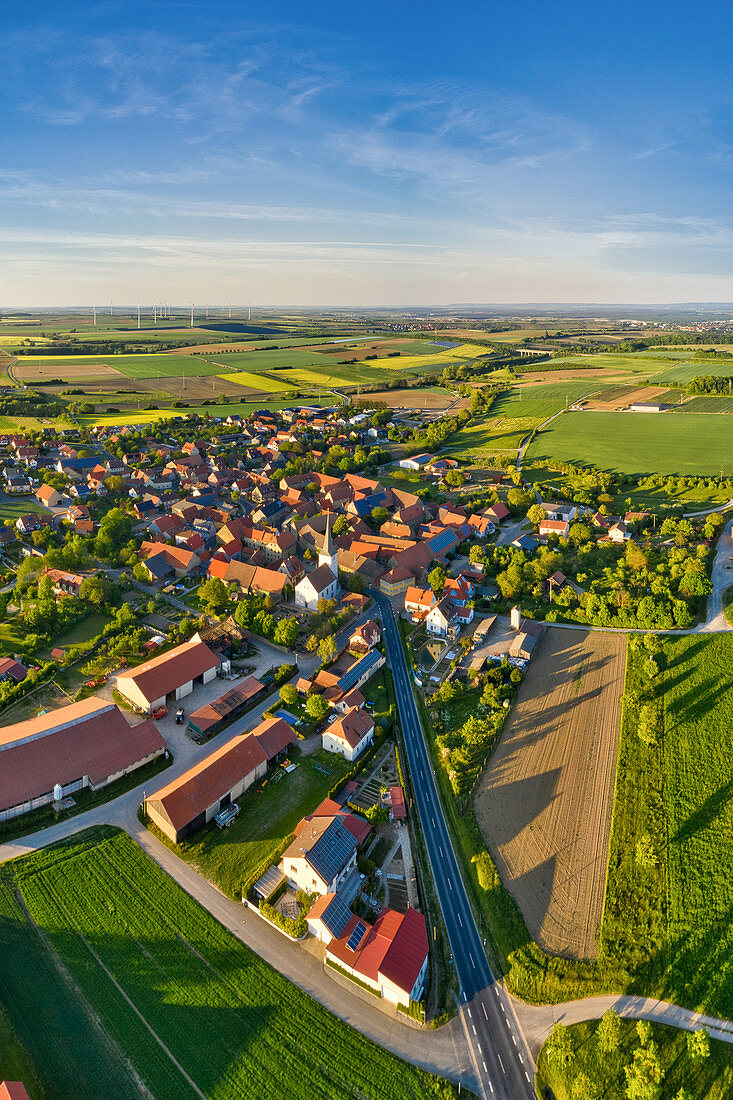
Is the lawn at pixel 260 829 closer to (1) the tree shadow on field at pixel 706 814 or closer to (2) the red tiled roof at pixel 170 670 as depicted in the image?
(2) the red tiled roof at pixel 170 670

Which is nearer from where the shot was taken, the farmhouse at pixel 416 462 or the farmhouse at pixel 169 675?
the farmhouse at pixel 169 675

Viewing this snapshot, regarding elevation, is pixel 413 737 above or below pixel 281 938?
above

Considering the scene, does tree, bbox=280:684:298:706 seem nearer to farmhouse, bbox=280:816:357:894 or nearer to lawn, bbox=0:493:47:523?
farmhouse, bbox=280:816:357:894

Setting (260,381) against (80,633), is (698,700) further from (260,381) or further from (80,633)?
(260,381)

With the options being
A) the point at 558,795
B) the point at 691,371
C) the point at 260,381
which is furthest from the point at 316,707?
the point at 691,371

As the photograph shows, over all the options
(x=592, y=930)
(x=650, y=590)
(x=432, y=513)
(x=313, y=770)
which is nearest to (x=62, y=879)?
(x=313, y=770)

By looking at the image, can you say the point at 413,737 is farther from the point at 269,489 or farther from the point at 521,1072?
the point at 269,489

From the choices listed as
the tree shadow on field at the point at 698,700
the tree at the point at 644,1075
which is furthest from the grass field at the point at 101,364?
the tree at the point at 644,1075
